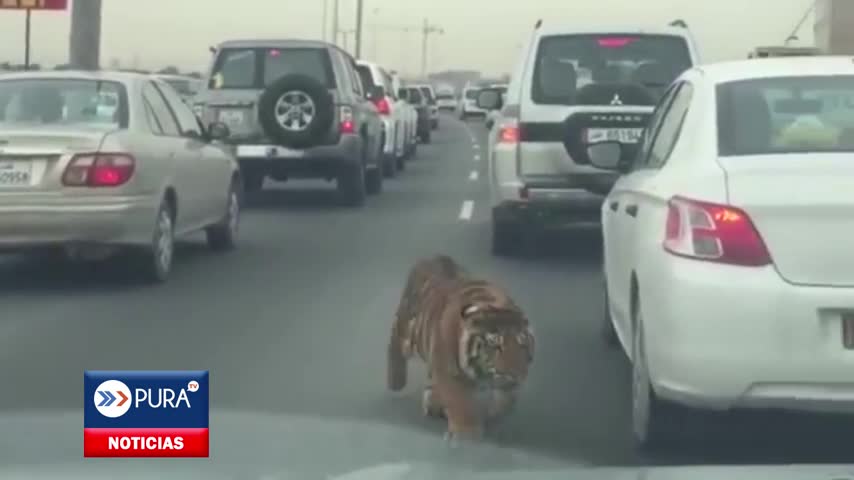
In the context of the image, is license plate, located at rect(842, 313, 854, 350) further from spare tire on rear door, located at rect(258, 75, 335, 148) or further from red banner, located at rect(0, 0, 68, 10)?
red banner, located at rect(0, 0, 68, 10)

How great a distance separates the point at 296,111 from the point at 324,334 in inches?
345

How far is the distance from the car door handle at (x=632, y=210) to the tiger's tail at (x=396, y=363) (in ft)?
3.88

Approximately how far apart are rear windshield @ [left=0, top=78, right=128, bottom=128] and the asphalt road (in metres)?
1.15

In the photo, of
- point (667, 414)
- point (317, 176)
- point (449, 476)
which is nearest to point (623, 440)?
point (667, 414)

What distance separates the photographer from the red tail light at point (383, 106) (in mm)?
24837

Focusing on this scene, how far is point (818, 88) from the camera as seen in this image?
7367 millimetres

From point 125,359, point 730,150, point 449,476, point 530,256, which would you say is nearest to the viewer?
point 449,476

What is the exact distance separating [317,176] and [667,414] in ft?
44.2

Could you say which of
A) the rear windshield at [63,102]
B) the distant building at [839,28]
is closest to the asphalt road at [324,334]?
the rear windshield at [63,102]

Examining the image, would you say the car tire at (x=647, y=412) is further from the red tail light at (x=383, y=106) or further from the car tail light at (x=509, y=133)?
the red tail light at (x=383, y=106)

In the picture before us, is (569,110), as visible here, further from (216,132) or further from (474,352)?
(474,352)

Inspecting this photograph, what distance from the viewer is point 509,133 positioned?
13.1 metres

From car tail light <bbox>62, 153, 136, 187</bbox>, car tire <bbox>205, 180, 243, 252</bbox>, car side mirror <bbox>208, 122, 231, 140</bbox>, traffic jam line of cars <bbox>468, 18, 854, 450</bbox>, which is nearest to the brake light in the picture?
car side mirror <bbox>208, 122, 231, 140</bbox>

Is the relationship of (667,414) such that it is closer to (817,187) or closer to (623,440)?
(623,440)
